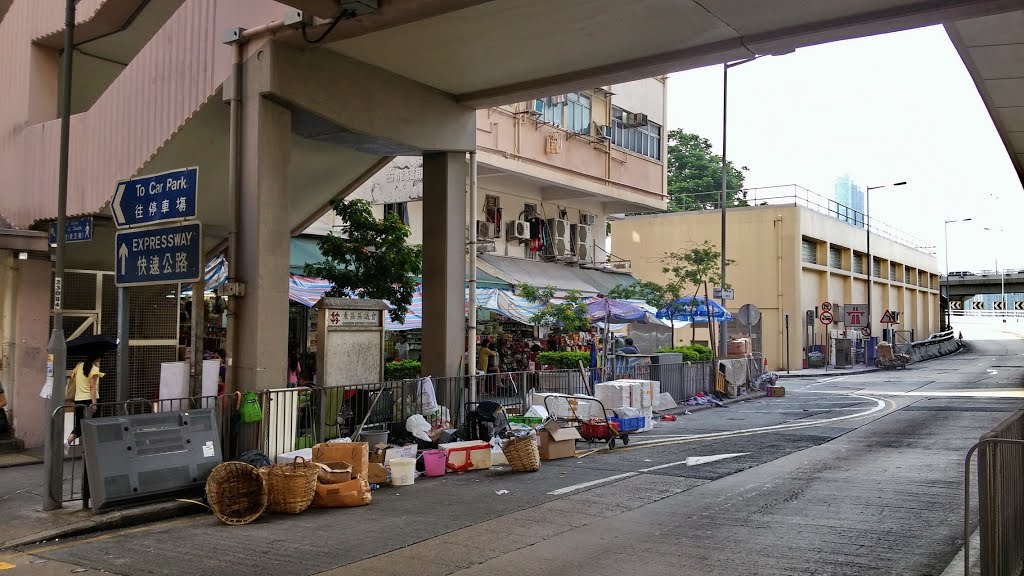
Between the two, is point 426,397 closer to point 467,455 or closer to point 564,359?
point 467,455

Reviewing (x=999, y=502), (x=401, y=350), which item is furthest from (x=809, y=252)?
Answer: (x=999, y=502)

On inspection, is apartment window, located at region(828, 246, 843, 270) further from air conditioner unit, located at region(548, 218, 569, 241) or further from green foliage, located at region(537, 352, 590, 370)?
green foliage, located at region(537, 352, 590, 370)

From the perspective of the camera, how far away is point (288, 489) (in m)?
10.1

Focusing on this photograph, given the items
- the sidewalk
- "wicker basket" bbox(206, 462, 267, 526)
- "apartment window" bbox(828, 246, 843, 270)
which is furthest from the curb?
"apartment window" bbox(828, 246, 843, 270)

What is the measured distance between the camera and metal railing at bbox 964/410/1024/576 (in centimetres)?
623

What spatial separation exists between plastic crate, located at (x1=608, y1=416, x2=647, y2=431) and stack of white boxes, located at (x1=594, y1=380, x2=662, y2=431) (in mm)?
721

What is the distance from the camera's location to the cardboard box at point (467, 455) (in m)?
13.0

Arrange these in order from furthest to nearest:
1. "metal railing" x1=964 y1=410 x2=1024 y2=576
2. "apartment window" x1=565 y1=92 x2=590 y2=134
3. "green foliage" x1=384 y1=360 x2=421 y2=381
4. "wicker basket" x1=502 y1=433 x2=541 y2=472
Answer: "apartment window" x1=565 y1=92 x2=590 y2=134 < "green foliage" x1=384 y1=360 x2=421 y2=381 < "wicker basket" x1=502 y1=433 x2=541 y2=472 < "metal railing" x1=964 y1=410 x2=1024 y2=576

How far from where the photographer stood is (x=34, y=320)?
1548 cm

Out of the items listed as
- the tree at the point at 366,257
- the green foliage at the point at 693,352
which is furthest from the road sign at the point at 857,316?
the tree at the point at 366,257

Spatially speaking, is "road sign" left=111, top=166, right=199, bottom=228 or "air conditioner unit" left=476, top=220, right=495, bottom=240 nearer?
"road sign" left=111, top=166, right=199, bottom=228

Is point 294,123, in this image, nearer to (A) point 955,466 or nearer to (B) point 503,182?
(A) point 955,466

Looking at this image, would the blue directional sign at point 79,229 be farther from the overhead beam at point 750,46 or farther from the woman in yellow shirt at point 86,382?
the overhead beam at point 750,46

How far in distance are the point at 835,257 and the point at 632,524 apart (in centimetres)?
4598
